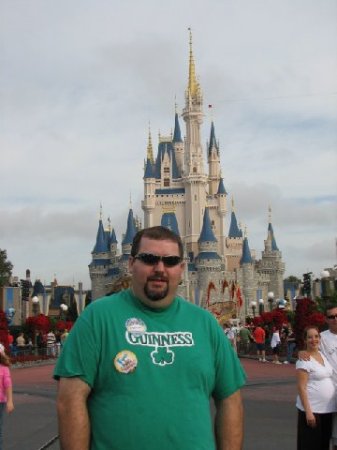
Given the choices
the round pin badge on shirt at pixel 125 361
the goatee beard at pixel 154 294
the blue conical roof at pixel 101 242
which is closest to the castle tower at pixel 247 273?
the blue conical roof at pixel 101 242

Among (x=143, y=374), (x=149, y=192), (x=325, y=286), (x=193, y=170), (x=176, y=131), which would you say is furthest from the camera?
(x=176, y=131)

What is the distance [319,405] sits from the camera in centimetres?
603

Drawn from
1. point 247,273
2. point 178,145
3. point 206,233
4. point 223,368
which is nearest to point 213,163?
point 178,145

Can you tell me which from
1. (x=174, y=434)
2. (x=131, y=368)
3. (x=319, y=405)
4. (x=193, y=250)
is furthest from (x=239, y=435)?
(x=193, y=250)

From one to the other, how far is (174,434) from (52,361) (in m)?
28.3

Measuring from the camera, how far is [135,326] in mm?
3207

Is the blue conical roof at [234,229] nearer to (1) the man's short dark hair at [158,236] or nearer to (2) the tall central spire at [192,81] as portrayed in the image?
(2) the tall central spire at [192,81]

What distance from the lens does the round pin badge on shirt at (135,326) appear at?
3191mm

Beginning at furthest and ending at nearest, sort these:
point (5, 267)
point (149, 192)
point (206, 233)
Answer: point (149, 192), point (206, 233), point (5, 267)

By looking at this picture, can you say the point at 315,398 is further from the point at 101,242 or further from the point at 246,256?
the point at 101,242

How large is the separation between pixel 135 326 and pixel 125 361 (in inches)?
5.8

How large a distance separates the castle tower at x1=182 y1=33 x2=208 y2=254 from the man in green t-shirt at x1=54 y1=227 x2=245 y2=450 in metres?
96.5

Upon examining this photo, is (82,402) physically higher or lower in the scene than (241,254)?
lower

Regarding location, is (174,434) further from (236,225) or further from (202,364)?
(236,225)
